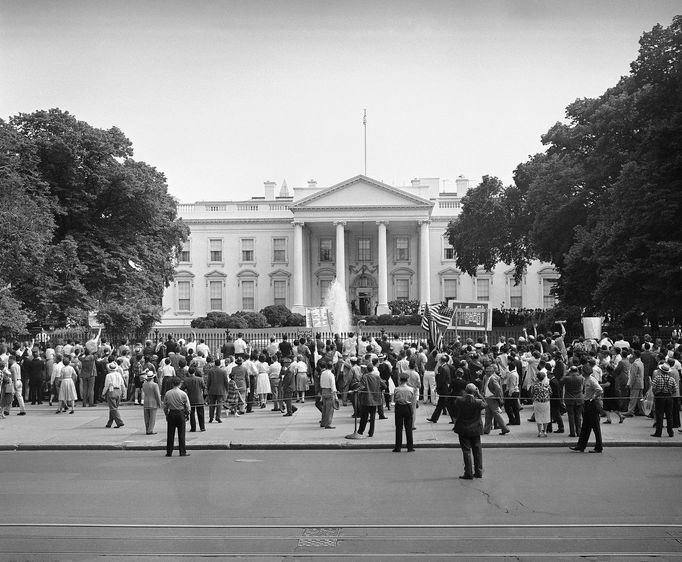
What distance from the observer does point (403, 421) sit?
14578 mm

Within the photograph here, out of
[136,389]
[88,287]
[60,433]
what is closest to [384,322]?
[88,287]

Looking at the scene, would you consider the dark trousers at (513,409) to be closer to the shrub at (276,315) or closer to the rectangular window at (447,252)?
the shrub at (276,315)

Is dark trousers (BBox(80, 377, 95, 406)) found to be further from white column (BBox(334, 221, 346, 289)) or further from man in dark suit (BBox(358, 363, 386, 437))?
white column (BBox(334, 221, 346, 289))

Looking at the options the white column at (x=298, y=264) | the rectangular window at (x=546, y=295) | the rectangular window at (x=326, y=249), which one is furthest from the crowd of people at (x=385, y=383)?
the rectangular window at (x=546, y=295)

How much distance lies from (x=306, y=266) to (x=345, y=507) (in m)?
62.8

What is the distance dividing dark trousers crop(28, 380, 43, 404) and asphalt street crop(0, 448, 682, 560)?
899 centimetres

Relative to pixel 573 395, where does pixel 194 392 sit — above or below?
below

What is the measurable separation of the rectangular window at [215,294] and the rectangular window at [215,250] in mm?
2475

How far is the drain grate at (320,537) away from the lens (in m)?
8.04

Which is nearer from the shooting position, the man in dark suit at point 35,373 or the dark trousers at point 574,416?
the dark trousers at point 574,416

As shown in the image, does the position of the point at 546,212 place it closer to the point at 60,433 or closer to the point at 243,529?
the point at 60,433

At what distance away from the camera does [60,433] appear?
17438mm

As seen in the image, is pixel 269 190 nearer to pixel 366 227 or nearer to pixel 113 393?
pixel 366 227

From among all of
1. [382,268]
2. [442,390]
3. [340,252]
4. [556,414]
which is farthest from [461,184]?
[556,414]
